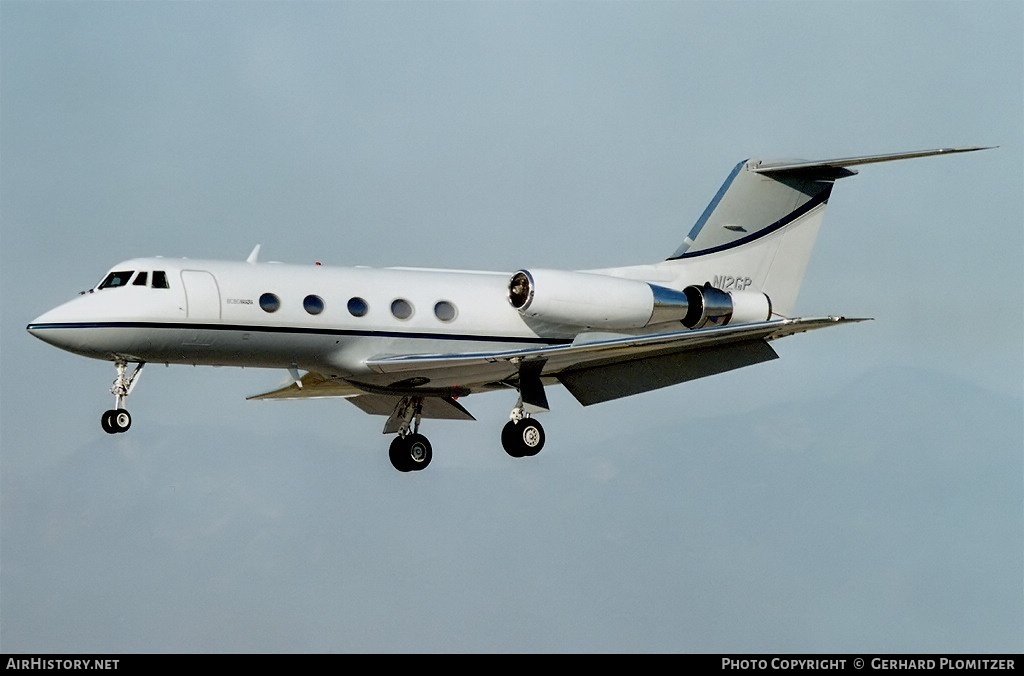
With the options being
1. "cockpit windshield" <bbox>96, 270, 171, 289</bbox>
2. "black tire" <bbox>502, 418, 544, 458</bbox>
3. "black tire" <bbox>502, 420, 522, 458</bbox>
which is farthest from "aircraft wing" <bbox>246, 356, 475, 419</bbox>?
"cockpit windshield" <bbox>96, 270, 171, 289</bbox>

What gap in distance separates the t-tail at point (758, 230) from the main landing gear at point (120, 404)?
1116 cm

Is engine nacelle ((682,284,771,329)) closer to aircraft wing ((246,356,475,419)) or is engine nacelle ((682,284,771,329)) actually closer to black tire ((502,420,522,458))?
black tire ((502,420,522,458))

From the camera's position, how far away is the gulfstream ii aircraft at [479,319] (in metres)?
29.4

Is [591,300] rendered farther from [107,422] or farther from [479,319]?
[107,422]

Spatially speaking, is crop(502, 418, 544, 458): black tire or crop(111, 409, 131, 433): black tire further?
crop(502, 418, 544, 458): black tire

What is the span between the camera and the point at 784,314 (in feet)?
112

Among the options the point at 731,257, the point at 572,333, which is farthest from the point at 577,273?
the point at 731,257

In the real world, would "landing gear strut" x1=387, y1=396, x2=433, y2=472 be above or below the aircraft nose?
below

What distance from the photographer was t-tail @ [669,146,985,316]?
112 ft

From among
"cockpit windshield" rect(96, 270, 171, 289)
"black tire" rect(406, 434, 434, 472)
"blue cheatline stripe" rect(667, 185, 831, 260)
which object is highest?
"blue cheatline stripe" rect(667, 185, 831, 260)

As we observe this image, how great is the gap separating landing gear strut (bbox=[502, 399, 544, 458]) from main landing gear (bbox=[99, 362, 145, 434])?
6719 mm
